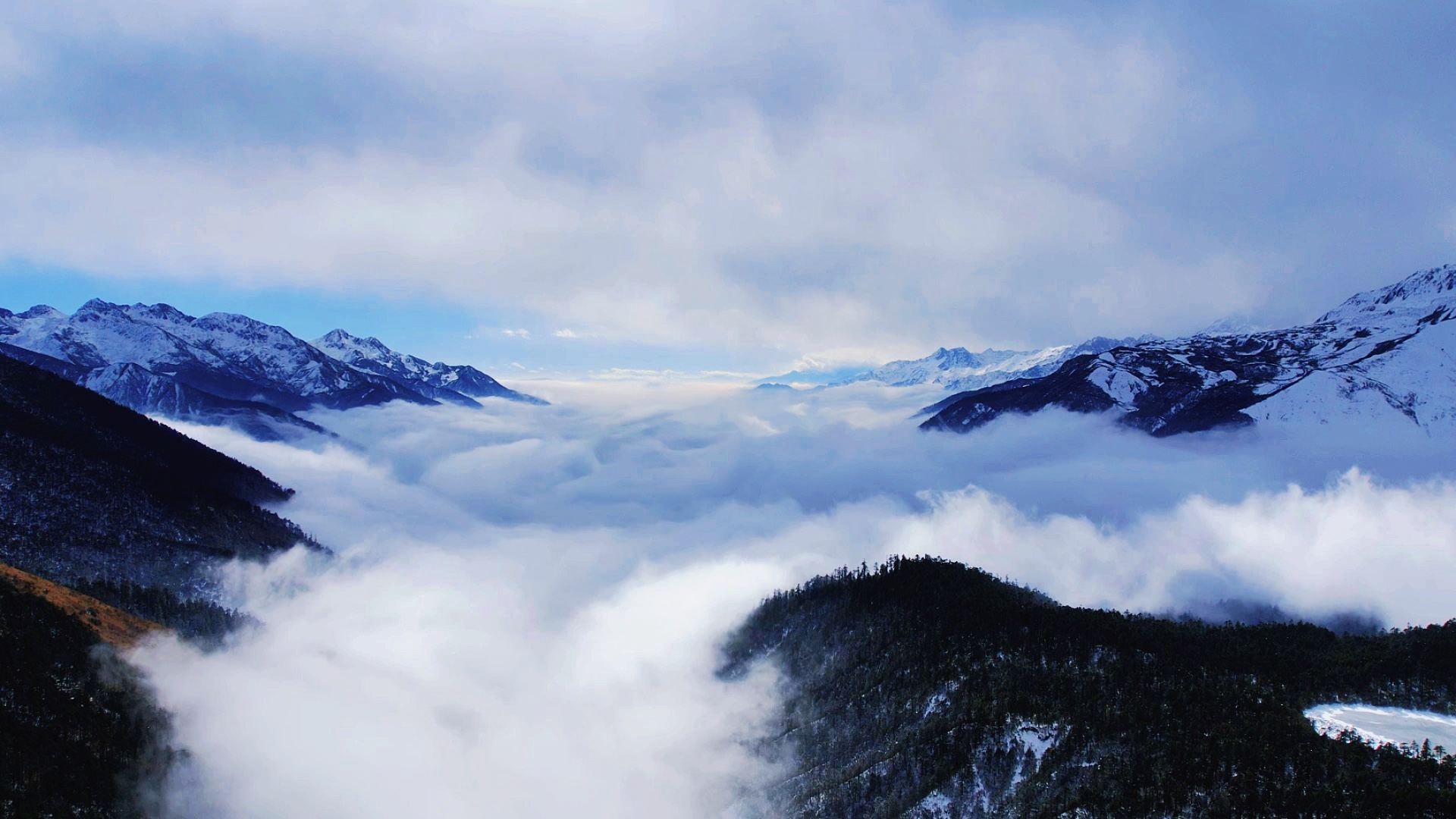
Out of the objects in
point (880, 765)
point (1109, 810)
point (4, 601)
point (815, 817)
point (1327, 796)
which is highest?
point (4, 601)

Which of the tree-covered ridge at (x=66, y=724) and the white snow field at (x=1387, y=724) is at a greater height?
the white snow field at (x=1387, y=724)

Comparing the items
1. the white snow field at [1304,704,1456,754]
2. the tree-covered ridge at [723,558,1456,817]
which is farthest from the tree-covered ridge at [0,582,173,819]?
the white snow field at [1304,704,1456,754]

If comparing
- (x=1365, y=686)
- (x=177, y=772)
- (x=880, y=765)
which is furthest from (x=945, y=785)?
(x=177, y=772)

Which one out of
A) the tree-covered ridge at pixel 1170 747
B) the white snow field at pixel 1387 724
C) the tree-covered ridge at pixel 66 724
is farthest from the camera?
the white snow field at pixel 1387 724

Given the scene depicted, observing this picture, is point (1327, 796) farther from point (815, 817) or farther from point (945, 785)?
point (815, 817)

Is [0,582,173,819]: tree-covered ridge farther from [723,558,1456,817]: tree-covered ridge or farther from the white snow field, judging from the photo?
the white snow field

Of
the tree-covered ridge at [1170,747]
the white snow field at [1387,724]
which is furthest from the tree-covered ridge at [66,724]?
the white snow field at [1387,724]

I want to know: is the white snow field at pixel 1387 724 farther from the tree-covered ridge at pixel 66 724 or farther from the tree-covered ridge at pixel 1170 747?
the tree-covered ridge at pixel 66 724

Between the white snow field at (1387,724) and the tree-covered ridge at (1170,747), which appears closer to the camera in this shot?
the tree-covered ridge at (1170,747)

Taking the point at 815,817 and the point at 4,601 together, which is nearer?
the point at 4,601

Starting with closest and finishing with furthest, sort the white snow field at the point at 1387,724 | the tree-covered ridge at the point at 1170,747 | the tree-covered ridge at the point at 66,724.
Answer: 1. the tree-covered ridge at the point at 1170,747
2. the tree-covered ridge at the point at 66,724
3. the white snow field at the point at 1387,724
